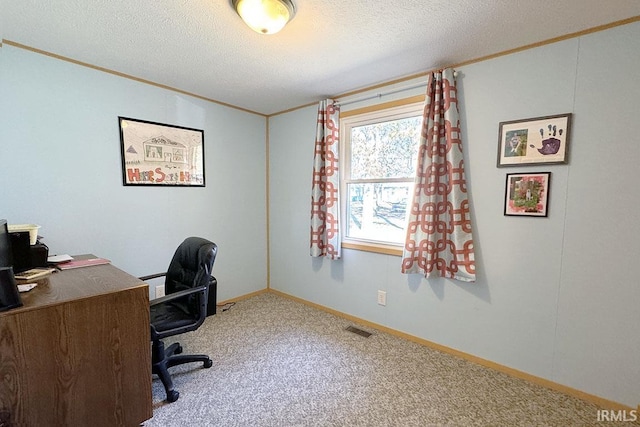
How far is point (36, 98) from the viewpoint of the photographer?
6.52ft

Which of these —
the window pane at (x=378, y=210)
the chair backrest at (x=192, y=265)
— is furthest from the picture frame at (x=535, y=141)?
the chair backrest at (x=192, y=265)

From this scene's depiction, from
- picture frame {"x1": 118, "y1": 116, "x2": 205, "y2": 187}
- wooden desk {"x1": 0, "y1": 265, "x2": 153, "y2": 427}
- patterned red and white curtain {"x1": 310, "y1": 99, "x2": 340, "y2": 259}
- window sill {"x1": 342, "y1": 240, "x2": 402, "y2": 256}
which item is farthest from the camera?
patterned red and white curtain {"x1": 310, "y1": 99, "x2": 340, "y2": 259}

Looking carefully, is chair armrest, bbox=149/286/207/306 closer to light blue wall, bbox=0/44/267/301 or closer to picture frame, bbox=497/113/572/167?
light blue wall, bbox=0/44/267/301

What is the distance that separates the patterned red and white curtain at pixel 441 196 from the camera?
2.09 m

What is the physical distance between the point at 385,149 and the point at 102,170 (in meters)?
2.51

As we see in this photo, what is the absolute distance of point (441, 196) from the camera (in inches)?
86.4

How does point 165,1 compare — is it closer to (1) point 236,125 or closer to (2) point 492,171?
(1) point 236,125

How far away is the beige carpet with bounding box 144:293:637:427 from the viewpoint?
62.6 inches

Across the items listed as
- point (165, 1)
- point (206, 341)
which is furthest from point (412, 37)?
point (206, 341)

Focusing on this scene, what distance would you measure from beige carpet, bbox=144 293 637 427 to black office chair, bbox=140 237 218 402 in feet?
0.43

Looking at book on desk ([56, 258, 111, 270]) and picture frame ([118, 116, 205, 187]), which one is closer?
book on desk ([56, 258, 111, 270])

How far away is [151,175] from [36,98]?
896 millimetres

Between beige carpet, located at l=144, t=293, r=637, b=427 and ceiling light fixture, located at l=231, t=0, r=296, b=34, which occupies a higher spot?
ceiling light fixture, located at l=231, t=0, r=296, b=34

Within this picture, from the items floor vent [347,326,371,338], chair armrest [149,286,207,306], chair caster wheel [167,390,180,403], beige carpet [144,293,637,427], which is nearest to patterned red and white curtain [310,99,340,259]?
floor vent [347,326,371,338]
